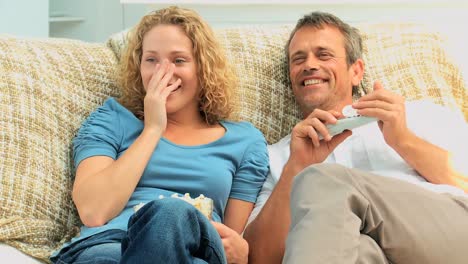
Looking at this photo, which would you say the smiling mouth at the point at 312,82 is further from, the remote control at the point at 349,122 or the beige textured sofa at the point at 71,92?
the remote control at the point at 349,122

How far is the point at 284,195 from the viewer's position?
1729 millimetres

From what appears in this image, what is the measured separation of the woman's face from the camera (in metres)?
1.80

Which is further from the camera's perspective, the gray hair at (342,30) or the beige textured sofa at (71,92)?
the gray hair at (342,30)

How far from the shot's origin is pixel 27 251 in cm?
159

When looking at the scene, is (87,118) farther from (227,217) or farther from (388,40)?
(388,40)

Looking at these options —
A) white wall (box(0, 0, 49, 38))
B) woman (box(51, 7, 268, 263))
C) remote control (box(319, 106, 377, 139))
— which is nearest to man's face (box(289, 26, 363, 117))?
woman (box(51, 7, 268, 263))

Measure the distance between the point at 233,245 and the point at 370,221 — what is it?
0.34 m

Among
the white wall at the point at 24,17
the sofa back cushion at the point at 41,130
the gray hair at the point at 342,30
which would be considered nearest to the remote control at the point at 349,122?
the gray hair at the point at 342,30

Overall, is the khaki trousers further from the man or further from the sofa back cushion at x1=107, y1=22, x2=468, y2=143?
the sofa back cushion at x1=107, y1=22, x2=468, y2=143

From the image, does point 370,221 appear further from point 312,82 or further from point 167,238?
point 312,82

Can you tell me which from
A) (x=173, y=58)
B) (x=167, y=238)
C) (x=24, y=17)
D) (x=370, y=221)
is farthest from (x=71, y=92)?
(x=24, y=17)

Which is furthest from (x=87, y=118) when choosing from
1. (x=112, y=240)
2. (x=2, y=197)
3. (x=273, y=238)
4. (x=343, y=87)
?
(x=343, y=87)

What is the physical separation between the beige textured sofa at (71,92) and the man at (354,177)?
82 millimetres

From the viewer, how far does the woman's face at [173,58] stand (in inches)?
70.9
